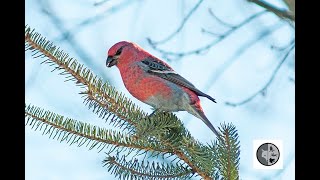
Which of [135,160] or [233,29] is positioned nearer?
[135,160]

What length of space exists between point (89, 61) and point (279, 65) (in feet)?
1.38

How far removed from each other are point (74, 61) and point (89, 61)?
0.38 meters

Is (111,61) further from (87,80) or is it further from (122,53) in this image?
(87,80)

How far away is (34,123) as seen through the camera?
80 cm

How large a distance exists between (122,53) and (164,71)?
0.31ft

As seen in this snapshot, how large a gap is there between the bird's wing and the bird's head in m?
0.03

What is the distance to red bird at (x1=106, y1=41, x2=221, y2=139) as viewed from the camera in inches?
42.4

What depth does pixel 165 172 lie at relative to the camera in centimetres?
82
